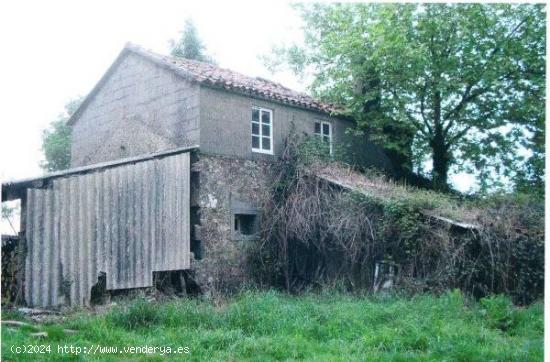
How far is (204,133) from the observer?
14555mm

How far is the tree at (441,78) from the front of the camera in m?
17.8

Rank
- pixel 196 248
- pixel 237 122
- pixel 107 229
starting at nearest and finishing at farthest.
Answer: pixel 107 229
pixel 196 248
pixel 237 122

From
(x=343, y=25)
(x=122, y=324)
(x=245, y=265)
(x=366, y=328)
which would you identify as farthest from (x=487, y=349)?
(x=343, y=25)

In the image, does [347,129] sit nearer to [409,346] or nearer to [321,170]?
[321,170]

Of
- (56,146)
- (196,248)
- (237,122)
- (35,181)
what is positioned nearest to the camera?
(35,181)

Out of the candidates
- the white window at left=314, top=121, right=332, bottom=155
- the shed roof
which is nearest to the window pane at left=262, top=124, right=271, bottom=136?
the white window at left=314, top=121, right=332, bottom=155

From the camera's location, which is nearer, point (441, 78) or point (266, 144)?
point (266, 144)

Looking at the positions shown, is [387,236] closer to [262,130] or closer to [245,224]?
[245,224]

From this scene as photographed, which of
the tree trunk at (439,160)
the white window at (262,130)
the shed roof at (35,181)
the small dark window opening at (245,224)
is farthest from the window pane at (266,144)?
the tree trunk at (439,160)

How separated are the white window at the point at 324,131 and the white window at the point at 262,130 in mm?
2076

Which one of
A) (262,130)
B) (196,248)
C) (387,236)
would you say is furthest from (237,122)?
(387,236)

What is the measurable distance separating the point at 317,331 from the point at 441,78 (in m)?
11.6

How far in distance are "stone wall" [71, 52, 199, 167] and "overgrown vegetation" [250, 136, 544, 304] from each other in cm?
323

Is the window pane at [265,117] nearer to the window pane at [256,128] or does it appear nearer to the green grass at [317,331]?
the window pane at [256,128]
